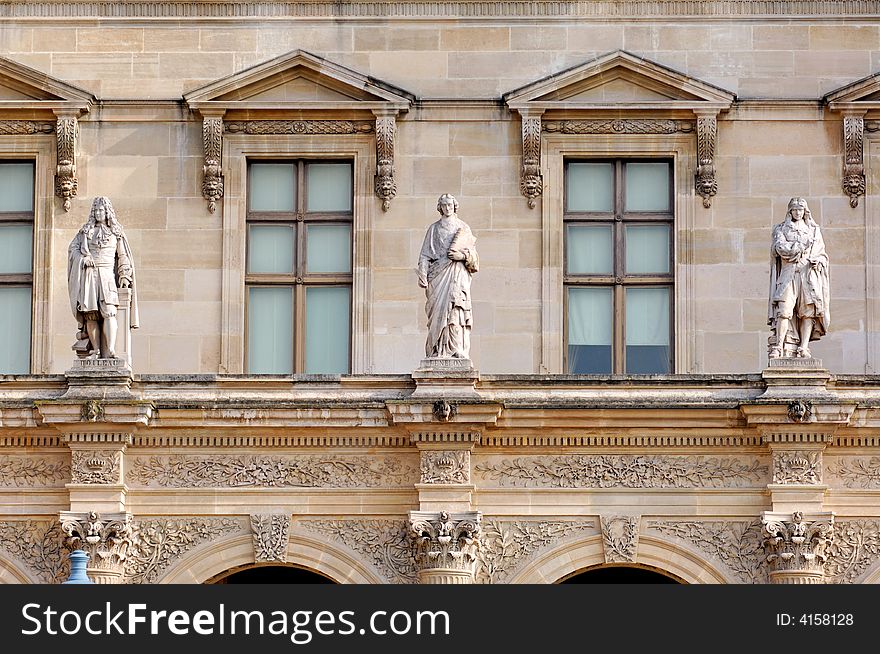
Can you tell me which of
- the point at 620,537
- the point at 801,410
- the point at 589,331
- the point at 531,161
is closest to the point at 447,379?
the point at 620,537

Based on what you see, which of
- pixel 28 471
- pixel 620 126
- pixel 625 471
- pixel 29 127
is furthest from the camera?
pixel 29 127

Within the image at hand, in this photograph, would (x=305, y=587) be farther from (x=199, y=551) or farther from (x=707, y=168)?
(x=707, y=168)

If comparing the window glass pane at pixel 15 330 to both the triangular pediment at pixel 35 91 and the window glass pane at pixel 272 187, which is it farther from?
the window glass pane at pixel 272 187

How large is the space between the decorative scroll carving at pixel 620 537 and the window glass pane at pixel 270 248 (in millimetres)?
5093

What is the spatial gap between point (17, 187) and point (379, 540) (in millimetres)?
6243

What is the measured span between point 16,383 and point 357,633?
6888 millimetres

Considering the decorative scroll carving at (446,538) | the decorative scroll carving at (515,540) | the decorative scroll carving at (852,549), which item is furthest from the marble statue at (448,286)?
the decorative scroll carving at (852,549)

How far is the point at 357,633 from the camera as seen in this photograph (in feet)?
73.2

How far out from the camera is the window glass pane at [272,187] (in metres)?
30.7

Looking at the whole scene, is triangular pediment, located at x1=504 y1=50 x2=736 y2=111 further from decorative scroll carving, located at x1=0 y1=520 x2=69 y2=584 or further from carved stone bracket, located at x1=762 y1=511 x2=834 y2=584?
decorative scroll carving, located at x1=0 y1=520 x2=69 y2=584

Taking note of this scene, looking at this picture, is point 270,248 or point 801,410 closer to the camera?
point 801,410

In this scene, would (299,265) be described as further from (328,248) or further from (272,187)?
(272,187)

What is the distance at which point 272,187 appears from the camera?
101 feet

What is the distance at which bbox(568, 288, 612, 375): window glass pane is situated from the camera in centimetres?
3030
